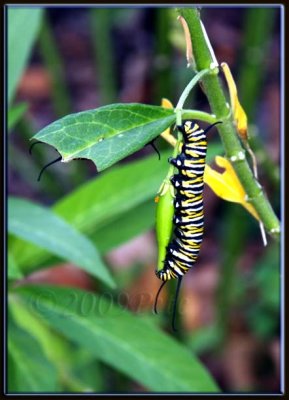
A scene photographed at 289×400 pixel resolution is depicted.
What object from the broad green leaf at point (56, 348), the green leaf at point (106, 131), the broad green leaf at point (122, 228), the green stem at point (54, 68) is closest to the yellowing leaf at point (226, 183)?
the green leaf at point (106, 131)

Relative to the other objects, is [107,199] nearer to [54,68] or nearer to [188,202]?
[188,202]

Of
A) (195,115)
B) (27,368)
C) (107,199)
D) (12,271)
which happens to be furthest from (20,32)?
(195,115)

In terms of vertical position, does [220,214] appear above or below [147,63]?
below

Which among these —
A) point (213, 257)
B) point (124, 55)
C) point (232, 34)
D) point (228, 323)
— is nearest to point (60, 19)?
point (124, 55)

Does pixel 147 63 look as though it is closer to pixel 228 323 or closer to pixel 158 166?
pixel 228 323

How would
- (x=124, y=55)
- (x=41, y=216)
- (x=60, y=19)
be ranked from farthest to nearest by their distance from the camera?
(x=60, y=19) < (x=124, y=55) < (x=41, y=216)
